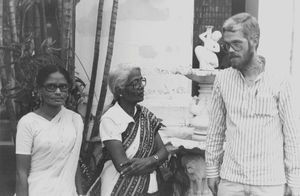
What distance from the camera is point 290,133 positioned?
9.13 feet

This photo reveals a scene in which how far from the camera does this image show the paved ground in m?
5.07

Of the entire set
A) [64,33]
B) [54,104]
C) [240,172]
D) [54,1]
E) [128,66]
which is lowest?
[240,172]

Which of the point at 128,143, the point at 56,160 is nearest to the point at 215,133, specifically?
the point at 128,143

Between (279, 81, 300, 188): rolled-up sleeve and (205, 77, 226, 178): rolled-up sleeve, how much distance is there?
0.40m

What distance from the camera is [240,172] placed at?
2828 millimetres

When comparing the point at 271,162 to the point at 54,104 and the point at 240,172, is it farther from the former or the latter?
the point at 54,104

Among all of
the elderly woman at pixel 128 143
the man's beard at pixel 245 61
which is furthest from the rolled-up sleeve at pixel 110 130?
the man's beard at pixel 245 61

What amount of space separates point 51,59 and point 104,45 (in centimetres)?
109

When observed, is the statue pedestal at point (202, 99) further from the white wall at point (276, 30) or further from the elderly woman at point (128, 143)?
the white wall at point (276, 30)

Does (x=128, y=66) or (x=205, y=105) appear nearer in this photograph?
(x=128, y=66)

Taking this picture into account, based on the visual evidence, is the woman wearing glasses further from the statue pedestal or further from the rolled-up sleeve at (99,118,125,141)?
the statue pedestal

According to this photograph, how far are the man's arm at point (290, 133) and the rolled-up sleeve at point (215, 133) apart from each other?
39 centimetres

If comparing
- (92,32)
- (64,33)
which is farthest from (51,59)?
(92,32)

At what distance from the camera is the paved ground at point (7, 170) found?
507cm
